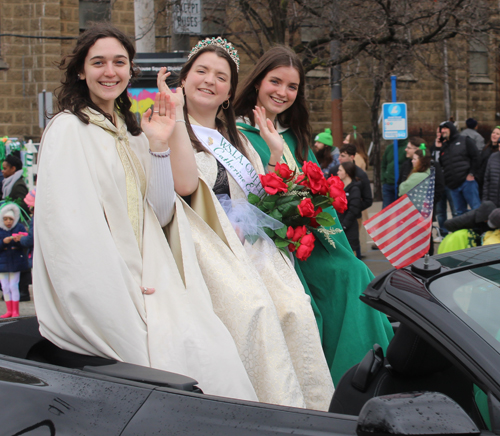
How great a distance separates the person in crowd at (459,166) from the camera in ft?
32.9

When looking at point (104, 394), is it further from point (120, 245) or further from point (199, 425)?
point (120, 245)

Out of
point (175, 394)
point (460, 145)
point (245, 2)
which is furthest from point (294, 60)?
point (245, 2)

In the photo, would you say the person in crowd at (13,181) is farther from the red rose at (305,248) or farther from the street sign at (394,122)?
the red rose at (305,248)

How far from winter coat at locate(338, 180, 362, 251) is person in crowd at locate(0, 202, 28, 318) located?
3744mm

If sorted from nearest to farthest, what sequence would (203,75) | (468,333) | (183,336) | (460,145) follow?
(468,333)
(183,336)
(203,75)
(460,145)

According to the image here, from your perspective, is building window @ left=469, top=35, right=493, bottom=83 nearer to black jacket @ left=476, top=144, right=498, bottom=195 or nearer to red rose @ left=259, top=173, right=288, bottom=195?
black jacket @ left=476, top=144, right=498, bottom=195

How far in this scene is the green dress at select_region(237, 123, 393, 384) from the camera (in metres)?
3.02

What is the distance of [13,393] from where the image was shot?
1.74m

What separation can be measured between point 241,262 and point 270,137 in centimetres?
80

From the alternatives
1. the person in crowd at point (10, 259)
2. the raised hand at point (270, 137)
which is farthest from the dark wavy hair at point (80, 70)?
the person in crowd at point (10, 259)

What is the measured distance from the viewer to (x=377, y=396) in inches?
65.3

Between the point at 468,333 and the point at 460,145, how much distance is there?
9153 millimetres

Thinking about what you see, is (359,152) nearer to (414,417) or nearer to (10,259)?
(10,259)

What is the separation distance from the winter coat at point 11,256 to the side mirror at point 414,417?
600 cm
